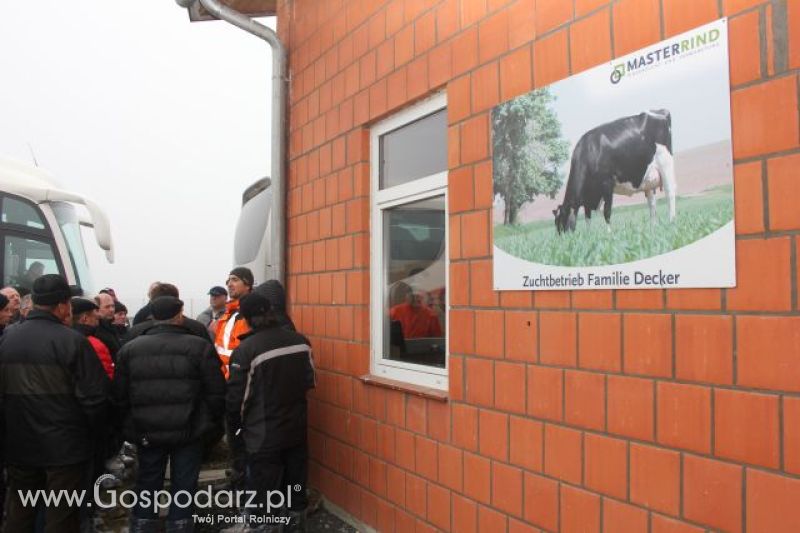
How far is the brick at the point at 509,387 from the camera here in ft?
9.27

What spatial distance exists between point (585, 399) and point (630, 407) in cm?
21

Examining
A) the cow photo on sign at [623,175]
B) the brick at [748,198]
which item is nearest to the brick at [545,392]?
the cow photo on sign at [623,175]

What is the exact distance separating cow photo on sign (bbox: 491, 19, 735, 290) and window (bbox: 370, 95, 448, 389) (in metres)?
0.66

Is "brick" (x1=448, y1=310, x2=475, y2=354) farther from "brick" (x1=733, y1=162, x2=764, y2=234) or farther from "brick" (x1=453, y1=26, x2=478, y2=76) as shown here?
"brick" (x1=733, y1=162, x2=764, y2=234)

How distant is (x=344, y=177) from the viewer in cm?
449

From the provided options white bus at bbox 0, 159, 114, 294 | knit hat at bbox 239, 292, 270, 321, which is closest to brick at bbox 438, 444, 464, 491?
knit hat at bbox 239, 292, 270, 321

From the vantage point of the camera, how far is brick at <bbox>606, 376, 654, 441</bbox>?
7.39ft

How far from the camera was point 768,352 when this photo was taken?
1.91 m

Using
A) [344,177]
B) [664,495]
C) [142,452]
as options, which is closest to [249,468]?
[142,452]

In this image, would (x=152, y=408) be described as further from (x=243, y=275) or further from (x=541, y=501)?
(x=541, y=501)

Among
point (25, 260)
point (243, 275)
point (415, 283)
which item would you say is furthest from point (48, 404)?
point (25, 260)

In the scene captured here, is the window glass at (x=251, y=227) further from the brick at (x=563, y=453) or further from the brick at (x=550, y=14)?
the brick at (x=563, y=453)

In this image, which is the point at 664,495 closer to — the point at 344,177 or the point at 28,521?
the point at 344,177

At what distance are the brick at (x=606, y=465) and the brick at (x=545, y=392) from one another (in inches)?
7.5
